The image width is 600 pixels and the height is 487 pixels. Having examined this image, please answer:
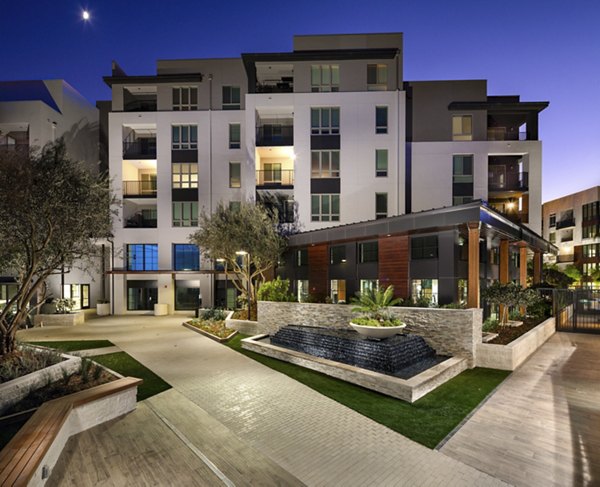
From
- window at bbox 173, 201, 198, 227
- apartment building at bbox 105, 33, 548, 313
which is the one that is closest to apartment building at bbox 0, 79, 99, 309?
apartment building at bbox 105, 33, 548, 313

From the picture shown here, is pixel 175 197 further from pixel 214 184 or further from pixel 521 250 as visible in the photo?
pixel 521 250

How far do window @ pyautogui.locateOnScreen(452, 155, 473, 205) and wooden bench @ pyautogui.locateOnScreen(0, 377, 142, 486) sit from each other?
2591 cm

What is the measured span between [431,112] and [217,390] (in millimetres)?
27087

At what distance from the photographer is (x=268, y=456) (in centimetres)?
561

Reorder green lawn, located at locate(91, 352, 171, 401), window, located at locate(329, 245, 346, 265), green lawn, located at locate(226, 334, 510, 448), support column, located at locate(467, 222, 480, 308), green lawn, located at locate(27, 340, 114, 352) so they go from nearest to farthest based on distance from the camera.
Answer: green lawn, located at locate(226, 334, 510, 448)
green lawn, located at locate(91, 352, 171, 401)
support column, located at locate(467, 222, 480, 308)
green lawn, located at locate(27, 340, 114, 352)
window, located at locate(329, 245, 346, 265)

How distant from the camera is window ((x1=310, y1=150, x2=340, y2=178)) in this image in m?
24.5

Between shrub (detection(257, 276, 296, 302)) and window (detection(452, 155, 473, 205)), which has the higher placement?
window (detection(452, 155, 473, 205))

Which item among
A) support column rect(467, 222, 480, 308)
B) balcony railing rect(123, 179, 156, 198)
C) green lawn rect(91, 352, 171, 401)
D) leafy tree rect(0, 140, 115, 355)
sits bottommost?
green lawn rect(91, 352, 171, 401)

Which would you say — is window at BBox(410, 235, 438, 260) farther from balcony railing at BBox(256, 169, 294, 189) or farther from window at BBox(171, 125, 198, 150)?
window at BBox(171, 125, 198, 150)

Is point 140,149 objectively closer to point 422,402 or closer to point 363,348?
point 363,348

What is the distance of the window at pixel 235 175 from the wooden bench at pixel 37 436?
67.2ft

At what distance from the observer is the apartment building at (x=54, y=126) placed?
25.8m

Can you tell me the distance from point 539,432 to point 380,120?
22.5 metres

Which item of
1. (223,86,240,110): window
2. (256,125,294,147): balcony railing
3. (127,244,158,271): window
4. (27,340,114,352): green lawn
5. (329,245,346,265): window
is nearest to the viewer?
(27,340,114,352): green lawn
